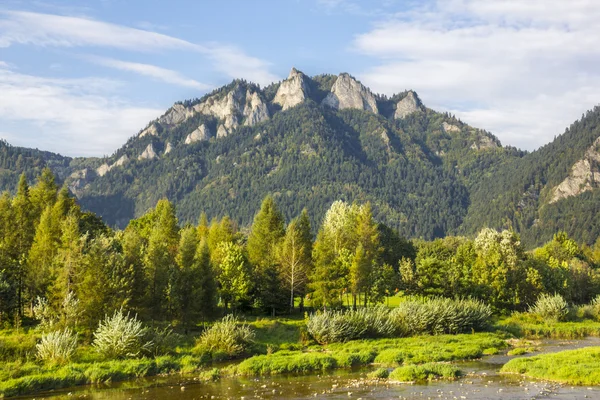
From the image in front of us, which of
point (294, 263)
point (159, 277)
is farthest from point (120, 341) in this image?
point (294, 263)

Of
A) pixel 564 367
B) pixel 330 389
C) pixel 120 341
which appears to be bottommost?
pixel 330 389

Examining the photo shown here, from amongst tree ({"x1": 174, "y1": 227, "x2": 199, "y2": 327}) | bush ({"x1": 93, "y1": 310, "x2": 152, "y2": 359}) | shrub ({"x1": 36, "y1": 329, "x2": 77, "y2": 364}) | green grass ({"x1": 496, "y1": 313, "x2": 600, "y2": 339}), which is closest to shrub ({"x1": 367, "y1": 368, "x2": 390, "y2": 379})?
bush ({"x1": 93, "y1": 310, "x2": 152, "y2": 359})

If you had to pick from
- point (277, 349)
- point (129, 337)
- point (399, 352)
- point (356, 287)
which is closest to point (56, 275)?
point (129, 337)

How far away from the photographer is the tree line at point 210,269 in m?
60.4

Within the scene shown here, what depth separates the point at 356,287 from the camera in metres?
86.3

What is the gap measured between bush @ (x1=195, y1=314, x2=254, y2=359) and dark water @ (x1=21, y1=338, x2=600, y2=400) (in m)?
8.90

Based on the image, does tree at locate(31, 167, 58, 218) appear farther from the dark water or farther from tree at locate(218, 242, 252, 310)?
the dark water

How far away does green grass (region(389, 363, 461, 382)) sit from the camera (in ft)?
140

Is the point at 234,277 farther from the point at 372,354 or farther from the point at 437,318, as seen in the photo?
the point at 372,354

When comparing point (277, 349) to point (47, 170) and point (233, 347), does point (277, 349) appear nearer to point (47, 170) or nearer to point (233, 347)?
point (233, 347)

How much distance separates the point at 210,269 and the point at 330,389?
34616 mm

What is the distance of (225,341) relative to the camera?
55.0m

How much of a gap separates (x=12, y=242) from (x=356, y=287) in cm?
4852

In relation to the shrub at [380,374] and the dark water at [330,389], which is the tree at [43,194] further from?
the shrub at [380,374]
